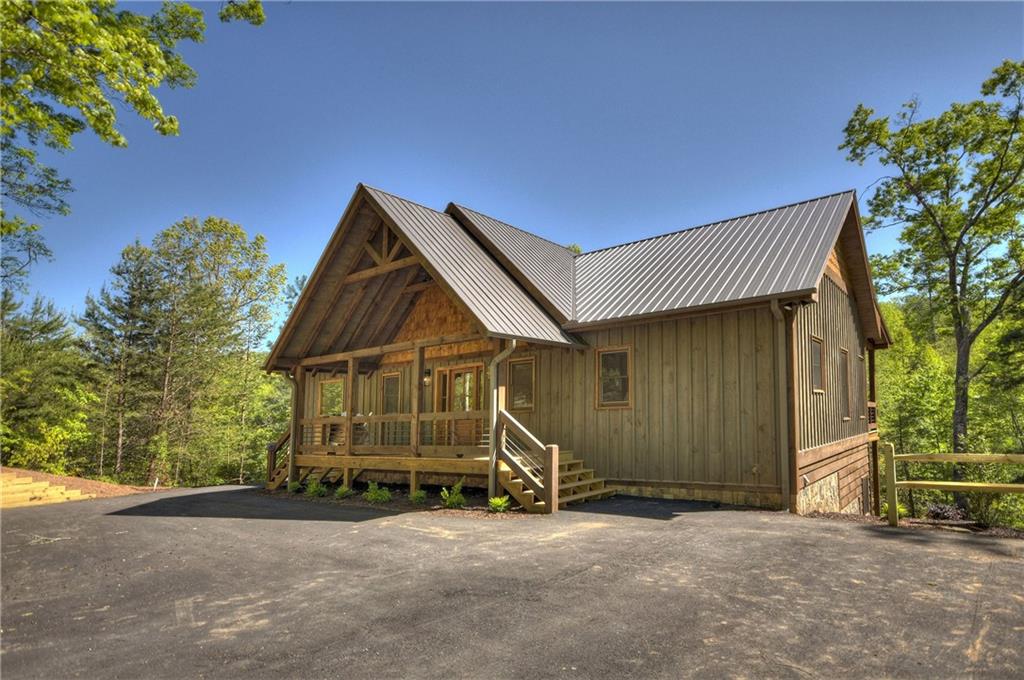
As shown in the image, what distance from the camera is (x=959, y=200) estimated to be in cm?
2238

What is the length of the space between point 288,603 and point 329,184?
15356 mm

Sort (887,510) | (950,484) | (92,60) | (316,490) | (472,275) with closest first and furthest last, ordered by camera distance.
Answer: (92,60) < (950,484) < (887,510) < (472,275) < (316,490)

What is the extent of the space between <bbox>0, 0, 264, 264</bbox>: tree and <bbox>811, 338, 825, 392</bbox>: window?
13.0 m

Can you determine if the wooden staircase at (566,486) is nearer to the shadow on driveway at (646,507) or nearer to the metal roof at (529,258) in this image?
the shadow on driveway at (646,507)

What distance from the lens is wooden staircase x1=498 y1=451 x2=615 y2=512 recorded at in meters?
10.1

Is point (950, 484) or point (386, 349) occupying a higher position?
point (386, 349)

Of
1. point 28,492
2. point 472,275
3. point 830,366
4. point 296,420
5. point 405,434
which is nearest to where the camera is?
point 472,275

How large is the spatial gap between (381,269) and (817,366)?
33.4 ft

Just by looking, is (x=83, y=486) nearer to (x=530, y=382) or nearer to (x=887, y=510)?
(x=530, y=382)

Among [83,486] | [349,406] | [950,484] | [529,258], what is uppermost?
[529,258]

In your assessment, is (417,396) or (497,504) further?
(417,396)

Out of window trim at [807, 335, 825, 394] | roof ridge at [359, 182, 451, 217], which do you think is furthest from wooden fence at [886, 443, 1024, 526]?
roof ridge at [359, 182, 451, 217]

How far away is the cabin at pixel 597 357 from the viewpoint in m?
10.4

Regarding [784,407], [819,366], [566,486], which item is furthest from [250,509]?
[819,366]
